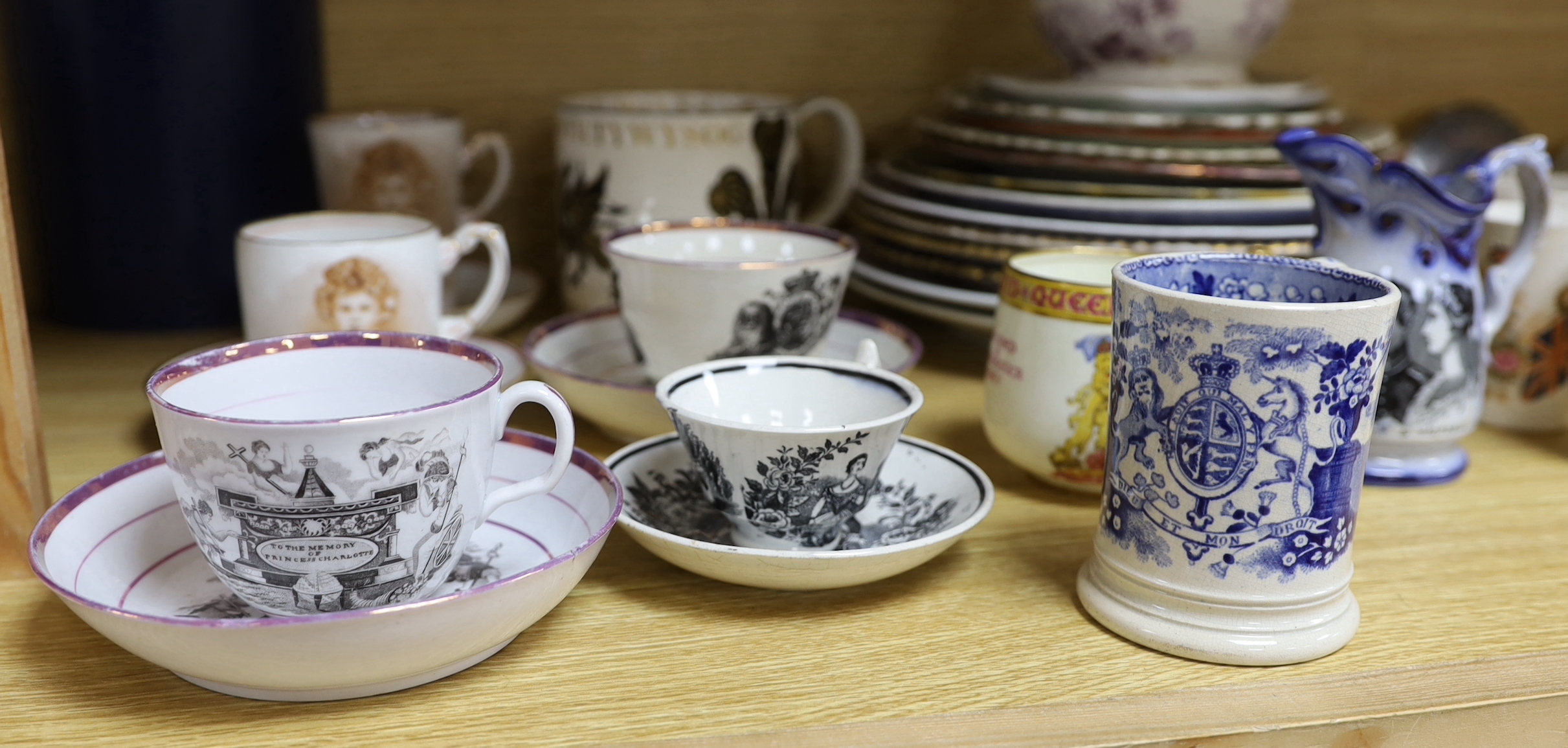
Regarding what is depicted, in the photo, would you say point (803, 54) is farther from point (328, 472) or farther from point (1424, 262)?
point (328, 472)

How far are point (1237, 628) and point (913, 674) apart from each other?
0.13 m

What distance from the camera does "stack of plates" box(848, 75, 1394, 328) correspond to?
74 cm

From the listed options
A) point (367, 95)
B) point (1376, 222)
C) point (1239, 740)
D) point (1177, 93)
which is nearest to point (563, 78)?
point (367, 95)

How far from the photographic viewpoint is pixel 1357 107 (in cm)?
108

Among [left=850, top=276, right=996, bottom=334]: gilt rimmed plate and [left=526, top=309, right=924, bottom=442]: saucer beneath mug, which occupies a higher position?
[left=850, top=276, right=996, bottom=334]: gilt rimmed plate

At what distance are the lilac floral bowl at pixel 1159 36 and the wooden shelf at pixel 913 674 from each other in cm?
37

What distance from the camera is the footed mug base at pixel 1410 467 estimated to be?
67 cm

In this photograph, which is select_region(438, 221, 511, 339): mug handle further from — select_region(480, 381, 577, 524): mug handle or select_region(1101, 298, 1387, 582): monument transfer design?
select_region(1101, 298, 1387, 582): monument transfer design

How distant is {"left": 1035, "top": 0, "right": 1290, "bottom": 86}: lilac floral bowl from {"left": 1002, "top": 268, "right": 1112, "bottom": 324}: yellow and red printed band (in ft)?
0.90

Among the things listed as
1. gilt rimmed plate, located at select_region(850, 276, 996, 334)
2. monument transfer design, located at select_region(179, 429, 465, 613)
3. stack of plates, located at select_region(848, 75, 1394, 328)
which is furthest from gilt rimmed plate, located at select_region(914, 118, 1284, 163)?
monument transfer design, located at select_region(179, 429, 465, 613)

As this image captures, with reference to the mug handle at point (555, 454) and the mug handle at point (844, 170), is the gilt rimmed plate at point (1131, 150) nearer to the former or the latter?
the mug handle at point (844, 170)

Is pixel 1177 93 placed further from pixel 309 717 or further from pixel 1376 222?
pixel 309 717

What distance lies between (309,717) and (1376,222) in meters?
0.55

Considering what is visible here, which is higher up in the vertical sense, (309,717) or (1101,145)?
(1101,145)
